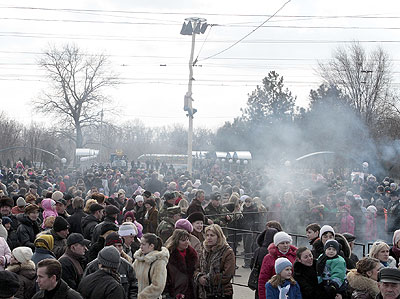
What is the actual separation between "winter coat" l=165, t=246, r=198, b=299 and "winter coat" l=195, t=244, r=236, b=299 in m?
0.12

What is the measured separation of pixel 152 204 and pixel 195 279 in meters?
4.32

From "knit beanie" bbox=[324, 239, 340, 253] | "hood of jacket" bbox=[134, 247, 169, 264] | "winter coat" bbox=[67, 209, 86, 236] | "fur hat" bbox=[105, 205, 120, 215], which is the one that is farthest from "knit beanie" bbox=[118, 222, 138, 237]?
"winter coat" bbox=[67, 209, 86, 236]

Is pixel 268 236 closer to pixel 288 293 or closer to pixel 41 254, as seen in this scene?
pixel 288 293

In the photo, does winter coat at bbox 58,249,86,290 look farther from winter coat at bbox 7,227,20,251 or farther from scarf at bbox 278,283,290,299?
winter coat at bbox 7,227,20,251

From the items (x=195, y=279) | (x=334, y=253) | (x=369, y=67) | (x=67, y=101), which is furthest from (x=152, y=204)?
(x=67, y=101)

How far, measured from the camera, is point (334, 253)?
677 cm

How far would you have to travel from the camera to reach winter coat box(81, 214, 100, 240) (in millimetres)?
9116

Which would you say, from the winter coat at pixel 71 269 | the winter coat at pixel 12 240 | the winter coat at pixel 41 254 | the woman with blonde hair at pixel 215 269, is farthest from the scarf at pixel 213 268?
the winter coat at pixel 12 240

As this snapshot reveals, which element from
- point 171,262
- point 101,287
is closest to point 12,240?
point 171,262

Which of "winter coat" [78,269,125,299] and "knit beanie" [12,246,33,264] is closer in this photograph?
"winter coat" [78,269,125,299]

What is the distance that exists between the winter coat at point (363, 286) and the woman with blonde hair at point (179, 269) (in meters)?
2.19

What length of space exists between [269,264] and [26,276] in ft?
9.47

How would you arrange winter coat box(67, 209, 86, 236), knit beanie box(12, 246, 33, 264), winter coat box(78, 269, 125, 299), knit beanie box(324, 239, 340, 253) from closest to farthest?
1. winter coat box(78, 269, 125, 299)
2. knit beanie box(12, 246, 33, 264)
3. knit beanie box(324, 239, 340, 253)
4. winter coat box(67, 209, 86, 236)

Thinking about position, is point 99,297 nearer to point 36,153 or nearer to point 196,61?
point 196,61
